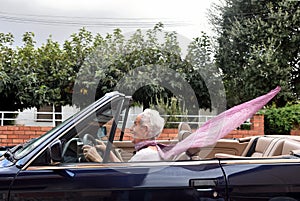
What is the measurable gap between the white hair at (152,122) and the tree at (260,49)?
10.5 meters

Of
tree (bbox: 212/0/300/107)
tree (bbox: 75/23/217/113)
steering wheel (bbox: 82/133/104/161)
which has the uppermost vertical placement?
tree (bbox: 212/0/300/107)

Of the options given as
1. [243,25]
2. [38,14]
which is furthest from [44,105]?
[243,25]

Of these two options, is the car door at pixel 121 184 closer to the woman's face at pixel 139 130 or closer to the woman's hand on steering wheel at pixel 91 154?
the woman's hand on steering wheel at pixel 91 154

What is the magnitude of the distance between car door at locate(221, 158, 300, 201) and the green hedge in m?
9.03

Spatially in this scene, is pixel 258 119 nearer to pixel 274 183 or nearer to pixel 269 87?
pixel 269 87

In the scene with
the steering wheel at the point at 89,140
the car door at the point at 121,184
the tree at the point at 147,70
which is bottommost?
the car door at the point at 121,184

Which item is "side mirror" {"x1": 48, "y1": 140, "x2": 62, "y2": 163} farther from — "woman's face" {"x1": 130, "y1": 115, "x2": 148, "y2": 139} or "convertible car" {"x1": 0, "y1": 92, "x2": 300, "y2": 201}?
"woman's face" {"x1": 130, "y1": 115, "x2": 148, "y2": 139}

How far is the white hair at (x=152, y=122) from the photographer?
8.73 ft

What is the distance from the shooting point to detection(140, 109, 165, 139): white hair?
2.66m

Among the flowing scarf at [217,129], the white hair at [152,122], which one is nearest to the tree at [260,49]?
the flowing scarf at [217,129]

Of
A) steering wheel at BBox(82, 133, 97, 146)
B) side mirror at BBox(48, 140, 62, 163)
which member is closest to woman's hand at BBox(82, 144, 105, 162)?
steering wheel at BBox(82, 133, 97, 146)

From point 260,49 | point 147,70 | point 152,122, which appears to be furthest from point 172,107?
point 260,49

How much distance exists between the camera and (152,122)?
2676 millimetres

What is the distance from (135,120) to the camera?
2721mm
